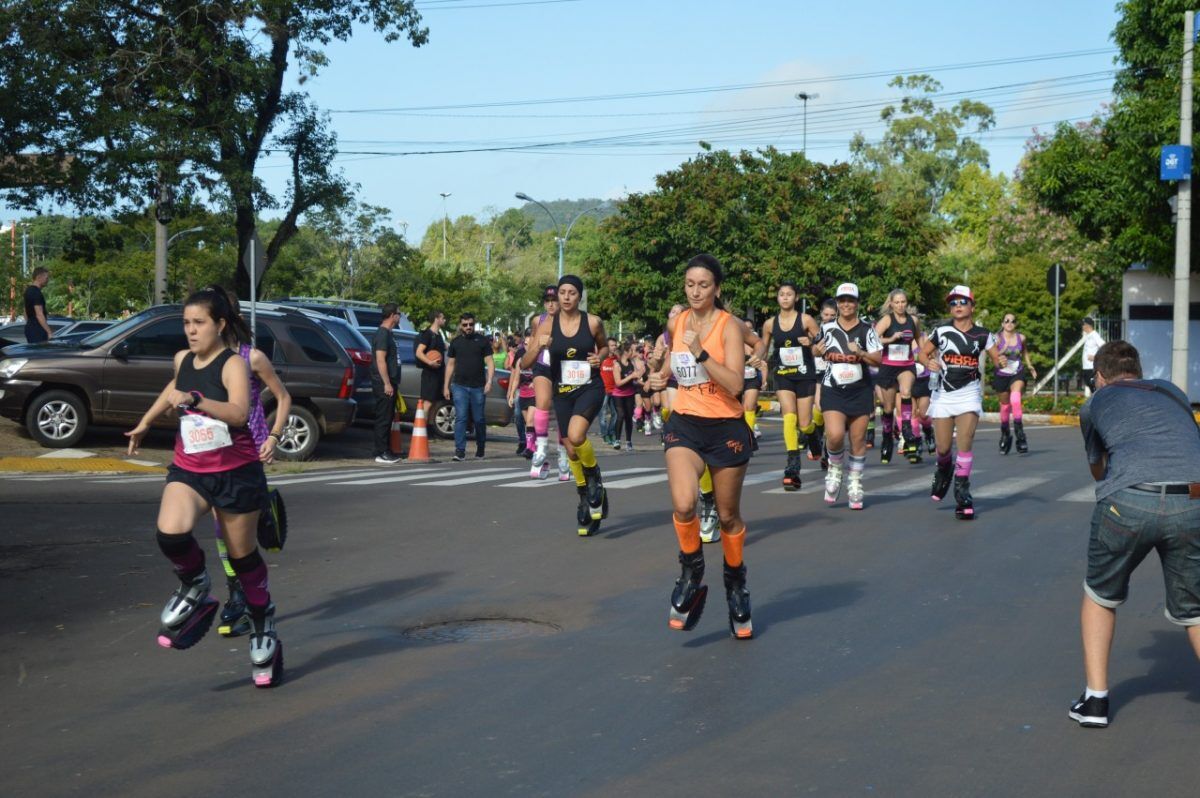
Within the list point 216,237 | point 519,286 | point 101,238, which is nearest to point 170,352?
point 101,238

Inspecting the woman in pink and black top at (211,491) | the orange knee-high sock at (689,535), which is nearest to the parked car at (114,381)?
the orange knee-high sock at (689,535)

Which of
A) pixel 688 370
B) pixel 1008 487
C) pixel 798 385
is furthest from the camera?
pixel 1008 487

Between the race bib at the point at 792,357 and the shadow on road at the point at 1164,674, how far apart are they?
744cm

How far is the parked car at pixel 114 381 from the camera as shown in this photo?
62.0 feet


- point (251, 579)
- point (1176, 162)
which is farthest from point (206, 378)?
point (1176, 162)

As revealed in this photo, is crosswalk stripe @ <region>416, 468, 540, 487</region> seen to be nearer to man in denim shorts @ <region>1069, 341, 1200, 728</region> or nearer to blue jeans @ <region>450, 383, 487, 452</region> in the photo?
blue jeans @ <region>450, 383, 487, 452</region>

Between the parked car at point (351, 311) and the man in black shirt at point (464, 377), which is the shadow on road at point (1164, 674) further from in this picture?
the parked car at point (351, 311)

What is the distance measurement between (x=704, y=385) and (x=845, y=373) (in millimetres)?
5858

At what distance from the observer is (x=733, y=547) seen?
303 inches

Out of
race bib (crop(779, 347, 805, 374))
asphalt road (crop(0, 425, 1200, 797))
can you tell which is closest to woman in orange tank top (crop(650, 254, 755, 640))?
asphalt road (crop(0, 425, 1200, 797))

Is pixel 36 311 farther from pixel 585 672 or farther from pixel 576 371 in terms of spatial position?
pixel 585 672

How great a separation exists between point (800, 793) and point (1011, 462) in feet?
50.4

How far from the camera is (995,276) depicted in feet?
182

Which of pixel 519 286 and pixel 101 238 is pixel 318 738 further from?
pixel 519 286
